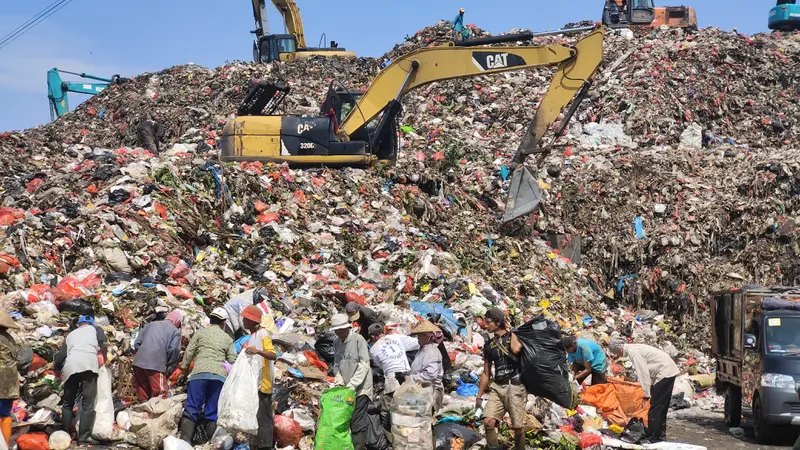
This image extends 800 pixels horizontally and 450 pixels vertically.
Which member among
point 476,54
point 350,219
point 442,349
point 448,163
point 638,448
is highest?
point 476,54

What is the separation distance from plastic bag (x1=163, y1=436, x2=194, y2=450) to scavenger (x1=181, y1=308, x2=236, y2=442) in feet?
0.79

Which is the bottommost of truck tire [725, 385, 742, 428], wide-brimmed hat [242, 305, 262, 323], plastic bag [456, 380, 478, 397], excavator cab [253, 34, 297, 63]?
truck tire [725, 385, 742, 428]

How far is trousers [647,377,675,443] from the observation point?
881cm

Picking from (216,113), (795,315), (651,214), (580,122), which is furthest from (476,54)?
(216,113)

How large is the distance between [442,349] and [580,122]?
48.4 feet

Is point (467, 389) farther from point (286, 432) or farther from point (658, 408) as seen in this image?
point (286, 432)

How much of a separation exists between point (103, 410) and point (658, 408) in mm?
5164

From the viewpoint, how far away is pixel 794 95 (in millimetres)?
24438

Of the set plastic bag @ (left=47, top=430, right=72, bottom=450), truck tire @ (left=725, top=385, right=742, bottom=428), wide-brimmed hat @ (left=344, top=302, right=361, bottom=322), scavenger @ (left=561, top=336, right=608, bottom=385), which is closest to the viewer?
plastic bag @ (left=47, top=430, right=72, bottom=450)

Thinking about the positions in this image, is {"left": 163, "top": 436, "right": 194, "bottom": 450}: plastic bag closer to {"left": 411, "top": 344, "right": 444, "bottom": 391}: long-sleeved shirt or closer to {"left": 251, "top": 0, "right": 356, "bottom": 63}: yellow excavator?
{"left": 411, "top": 344, "right": 444, "bottom": 391}: long-sleeved shirt

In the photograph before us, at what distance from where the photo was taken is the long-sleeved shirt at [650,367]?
8.86 meters

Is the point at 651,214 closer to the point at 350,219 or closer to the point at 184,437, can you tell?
the point at 350,219

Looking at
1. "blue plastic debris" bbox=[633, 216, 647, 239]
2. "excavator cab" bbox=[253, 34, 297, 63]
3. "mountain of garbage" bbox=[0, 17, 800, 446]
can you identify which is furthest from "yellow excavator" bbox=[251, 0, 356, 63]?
"blue plastic debris" bbox=[633, 216, 647, 239]

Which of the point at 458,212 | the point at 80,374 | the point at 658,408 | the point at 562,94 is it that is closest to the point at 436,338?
the point at 658,408
